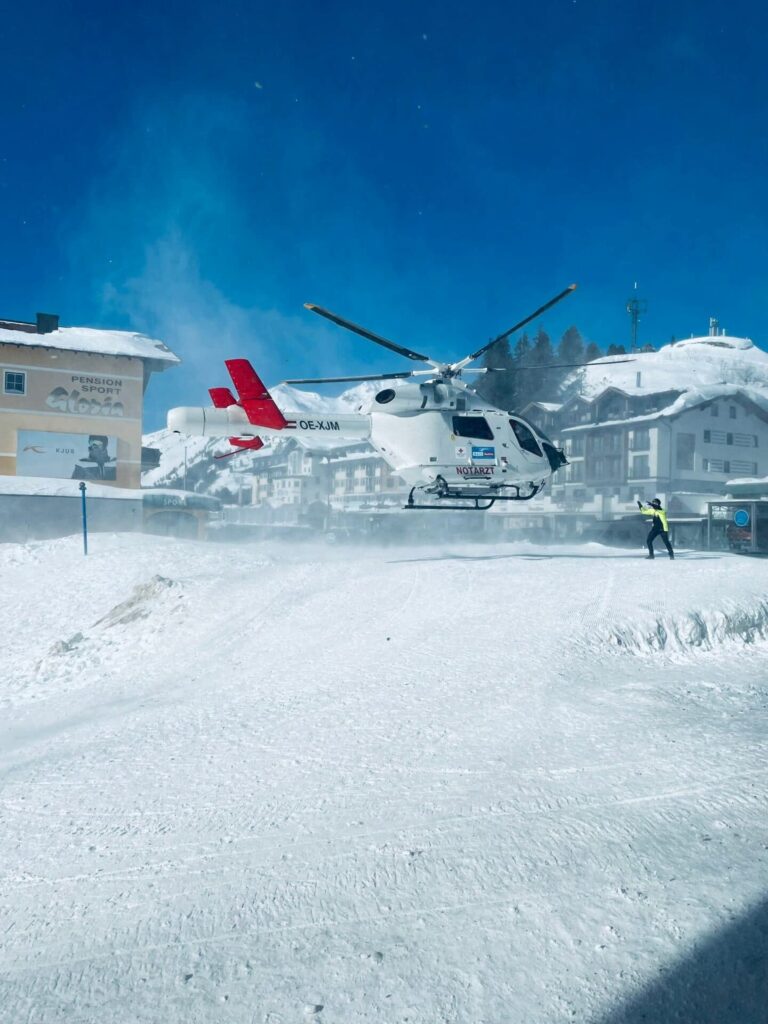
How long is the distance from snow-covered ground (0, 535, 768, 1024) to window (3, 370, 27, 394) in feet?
74.7

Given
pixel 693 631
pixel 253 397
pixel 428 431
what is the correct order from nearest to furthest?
1. pixel 693 631
2. pixel 253 397
3. pixel 428 431

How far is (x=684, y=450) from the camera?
4538 centimetres

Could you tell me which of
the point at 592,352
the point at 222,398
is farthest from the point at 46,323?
the point at 592,352

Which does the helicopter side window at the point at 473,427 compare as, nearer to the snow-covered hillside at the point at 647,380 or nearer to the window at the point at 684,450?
the snow-covered hillside at the point at 647,380

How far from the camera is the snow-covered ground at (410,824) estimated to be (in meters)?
3.08

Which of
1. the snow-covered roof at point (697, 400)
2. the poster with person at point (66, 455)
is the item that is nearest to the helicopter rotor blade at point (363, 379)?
the poster with person at point (66, 455)

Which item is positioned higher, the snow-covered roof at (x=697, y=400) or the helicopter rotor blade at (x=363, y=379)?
the snow-covered roof at (x=697, y=400)

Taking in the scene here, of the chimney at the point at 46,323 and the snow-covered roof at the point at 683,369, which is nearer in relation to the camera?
the chimney at the point at 46,323

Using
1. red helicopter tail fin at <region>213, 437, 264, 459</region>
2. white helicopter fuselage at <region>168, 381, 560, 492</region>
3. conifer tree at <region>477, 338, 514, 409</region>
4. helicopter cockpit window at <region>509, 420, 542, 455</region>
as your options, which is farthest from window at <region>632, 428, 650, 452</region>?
red helicopter tail fin at <region>213, 437, 264, 459</region>

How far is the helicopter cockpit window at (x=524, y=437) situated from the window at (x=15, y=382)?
23587 millimetres

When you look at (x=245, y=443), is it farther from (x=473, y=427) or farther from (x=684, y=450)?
(x=684, y=450)

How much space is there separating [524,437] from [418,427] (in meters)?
2.81

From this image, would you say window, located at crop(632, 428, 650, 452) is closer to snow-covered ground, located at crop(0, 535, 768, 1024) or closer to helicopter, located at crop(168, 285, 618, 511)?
helicopter, located at crop(168, 285, 618, 511)

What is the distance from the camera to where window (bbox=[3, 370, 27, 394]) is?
2989 centimetres
